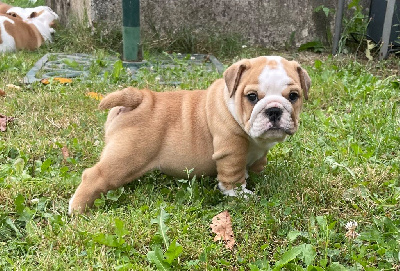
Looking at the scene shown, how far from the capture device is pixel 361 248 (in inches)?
96.0

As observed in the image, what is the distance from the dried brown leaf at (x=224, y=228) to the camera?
2.56 meters

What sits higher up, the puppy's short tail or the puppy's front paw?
the puppy's short tail

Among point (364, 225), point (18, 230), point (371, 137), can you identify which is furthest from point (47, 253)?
point (371, 137)

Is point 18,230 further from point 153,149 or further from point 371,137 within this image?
point 371,137

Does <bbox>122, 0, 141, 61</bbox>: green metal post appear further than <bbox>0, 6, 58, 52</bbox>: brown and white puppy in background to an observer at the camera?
No

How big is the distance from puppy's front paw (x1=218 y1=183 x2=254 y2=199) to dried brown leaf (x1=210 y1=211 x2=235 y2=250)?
0.20 m

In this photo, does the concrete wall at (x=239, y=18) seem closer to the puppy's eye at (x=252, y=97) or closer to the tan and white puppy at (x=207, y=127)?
the tan and white puppy at (x=207, y=127)

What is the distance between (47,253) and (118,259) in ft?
1.10

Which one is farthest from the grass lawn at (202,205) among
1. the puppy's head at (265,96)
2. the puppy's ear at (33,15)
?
the puppy's ear at (33,15)

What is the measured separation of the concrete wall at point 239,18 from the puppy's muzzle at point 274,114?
4.46 meters

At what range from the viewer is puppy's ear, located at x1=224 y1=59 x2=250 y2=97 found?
291cm

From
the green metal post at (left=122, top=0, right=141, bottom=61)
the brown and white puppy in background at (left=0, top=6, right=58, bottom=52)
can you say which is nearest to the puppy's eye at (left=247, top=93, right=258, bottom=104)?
the green metal post at (left=122, top=0, right=141, bottom=61)

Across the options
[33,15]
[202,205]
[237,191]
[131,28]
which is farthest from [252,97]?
[33,15]

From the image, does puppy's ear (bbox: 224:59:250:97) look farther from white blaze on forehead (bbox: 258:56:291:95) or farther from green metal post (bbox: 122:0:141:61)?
green metal post (bbox: 122:0:141:61)
